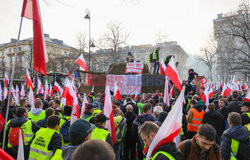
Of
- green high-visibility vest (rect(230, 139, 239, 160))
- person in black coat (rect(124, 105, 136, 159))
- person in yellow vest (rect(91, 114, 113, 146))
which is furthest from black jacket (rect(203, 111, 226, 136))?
person in yellow vest (rect(91, 114, 113, 146))

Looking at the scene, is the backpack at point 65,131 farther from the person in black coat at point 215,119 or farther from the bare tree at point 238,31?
the bare tree at point 238,31

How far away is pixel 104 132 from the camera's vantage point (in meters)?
3.38

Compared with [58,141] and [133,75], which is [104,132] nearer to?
[58,141]

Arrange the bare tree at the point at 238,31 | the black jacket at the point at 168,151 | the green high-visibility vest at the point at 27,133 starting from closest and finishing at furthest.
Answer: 1. the black jacket at the point at 168,151
2. the green high-visibility vest at the point at 27,133
3. the bare tree at the point at 238,31

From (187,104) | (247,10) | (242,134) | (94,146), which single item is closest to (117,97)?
(187,104)

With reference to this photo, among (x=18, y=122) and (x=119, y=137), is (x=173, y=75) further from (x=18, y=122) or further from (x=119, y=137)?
(x=18, y=122)

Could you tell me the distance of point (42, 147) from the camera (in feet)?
9.43

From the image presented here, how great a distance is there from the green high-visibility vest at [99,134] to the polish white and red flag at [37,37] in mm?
1360

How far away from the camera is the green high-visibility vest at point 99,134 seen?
329cm

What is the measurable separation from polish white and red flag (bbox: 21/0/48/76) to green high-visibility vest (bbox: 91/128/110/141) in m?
1.36

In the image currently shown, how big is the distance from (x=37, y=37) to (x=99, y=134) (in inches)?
74.3

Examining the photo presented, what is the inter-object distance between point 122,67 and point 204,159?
14497 millimetres

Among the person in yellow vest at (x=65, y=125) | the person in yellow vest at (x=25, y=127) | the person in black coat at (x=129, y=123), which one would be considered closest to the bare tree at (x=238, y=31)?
the person in black coat at (x=129, y=123)

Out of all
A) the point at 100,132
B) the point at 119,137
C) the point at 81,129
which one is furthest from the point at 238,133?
the point at 81,129
